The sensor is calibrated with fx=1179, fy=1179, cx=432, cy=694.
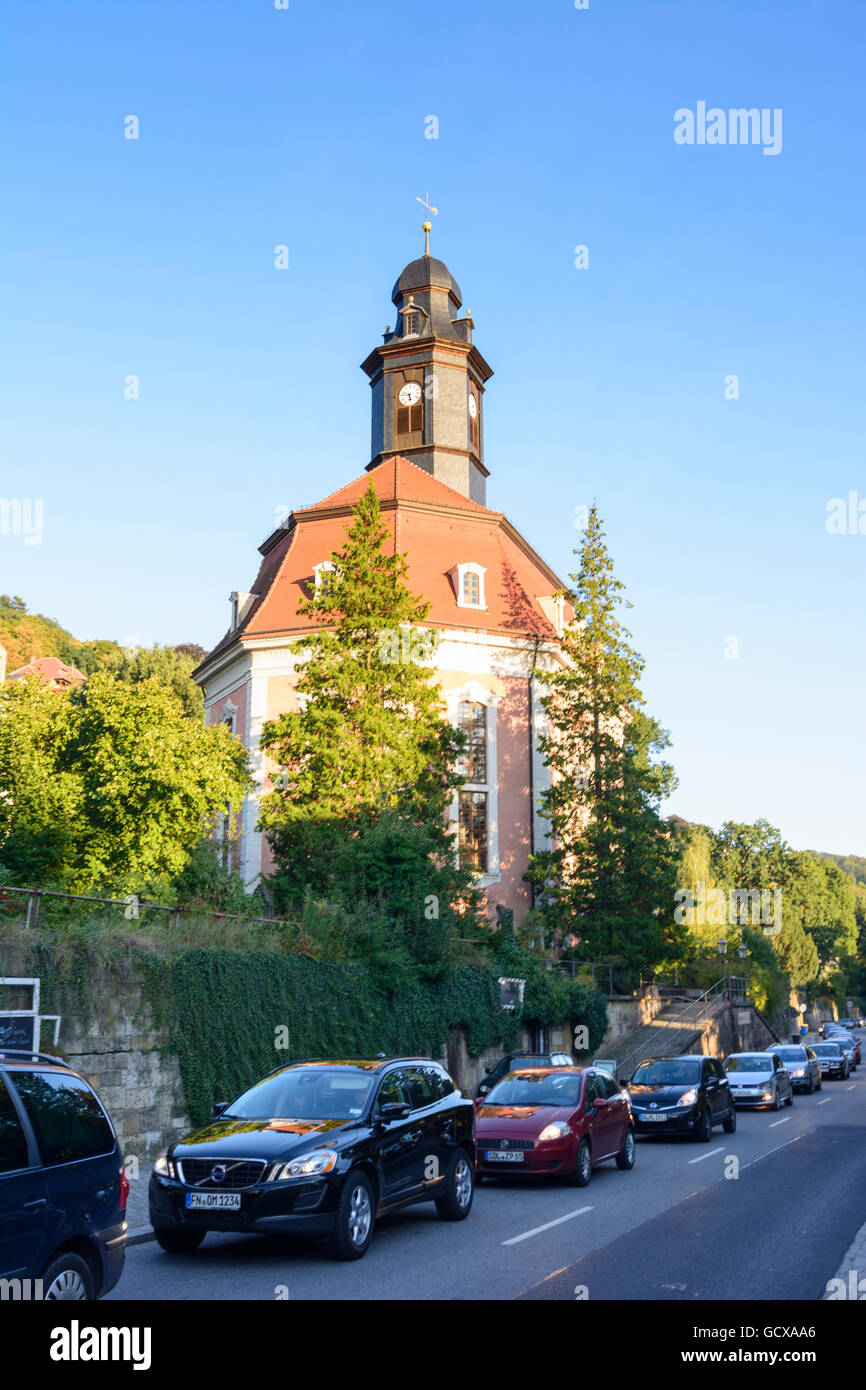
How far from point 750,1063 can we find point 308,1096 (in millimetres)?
21233

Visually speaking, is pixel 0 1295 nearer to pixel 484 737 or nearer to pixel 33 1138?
pixel 33 1138

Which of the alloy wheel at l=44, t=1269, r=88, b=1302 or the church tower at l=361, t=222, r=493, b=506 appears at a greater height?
the church tower at l=361, t=222, r=493, b=506

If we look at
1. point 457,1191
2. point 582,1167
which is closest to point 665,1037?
point 582,1167

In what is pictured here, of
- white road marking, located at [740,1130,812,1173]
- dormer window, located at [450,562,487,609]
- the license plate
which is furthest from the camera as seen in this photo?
dormer window, located at [450,562,487,609]

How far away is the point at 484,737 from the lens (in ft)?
137

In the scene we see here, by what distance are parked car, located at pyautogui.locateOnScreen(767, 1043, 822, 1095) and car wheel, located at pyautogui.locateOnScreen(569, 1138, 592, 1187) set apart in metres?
21.8

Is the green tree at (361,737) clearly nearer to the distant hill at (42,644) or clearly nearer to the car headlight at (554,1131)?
the car headlight at (554,1131)

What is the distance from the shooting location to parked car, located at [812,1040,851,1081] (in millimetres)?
44656

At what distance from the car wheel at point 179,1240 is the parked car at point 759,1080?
19.7 m

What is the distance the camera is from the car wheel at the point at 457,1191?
474 inches

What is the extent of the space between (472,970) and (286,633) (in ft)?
56.8

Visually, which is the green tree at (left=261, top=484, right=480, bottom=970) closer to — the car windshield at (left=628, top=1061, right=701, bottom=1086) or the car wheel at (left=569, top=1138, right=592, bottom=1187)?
→ the car windshield at (left=628, top=1061, right=701, bottom=1086)

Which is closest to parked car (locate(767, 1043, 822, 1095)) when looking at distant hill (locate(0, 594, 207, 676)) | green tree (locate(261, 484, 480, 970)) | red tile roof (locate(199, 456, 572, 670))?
green tree (locate(261, 484, 480, 970))

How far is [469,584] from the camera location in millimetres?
42531
